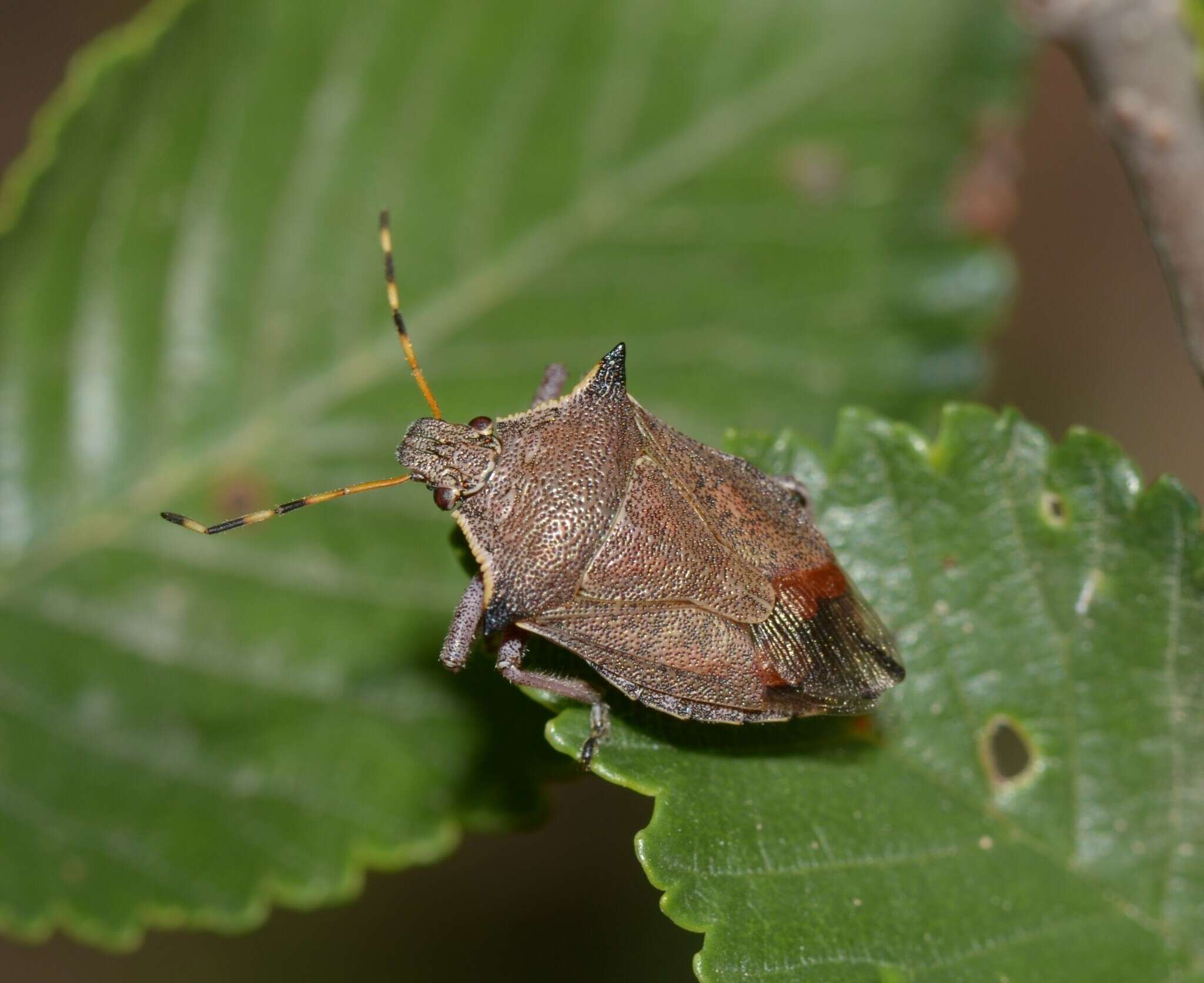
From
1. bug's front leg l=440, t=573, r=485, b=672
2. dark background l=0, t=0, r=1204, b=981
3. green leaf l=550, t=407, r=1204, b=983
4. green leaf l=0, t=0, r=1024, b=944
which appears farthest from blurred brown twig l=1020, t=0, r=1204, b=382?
dark background l=0, t=0, r=1204, b=981

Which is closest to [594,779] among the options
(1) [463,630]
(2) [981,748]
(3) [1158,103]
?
(1) [463,630]

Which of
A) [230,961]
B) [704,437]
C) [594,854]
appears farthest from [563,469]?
[230,961]

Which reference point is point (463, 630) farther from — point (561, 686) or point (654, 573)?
point (654, 573)

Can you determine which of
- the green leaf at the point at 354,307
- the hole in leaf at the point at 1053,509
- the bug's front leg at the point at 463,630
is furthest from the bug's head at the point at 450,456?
the hole in leaf at the point at 1053,509

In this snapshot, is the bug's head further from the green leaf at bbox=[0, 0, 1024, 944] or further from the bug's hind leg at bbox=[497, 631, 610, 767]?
the green leaf at bbox=[0, 0, 1024, 944]

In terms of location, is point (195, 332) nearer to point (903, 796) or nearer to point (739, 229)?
point (739, 229)

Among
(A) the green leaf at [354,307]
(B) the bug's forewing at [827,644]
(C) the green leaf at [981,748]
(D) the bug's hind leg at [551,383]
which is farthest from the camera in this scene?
(A) the green leaf at [354,307]

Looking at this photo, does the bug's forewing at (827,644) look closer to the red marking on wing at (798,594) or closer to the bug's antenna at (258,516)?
the red marking on wing at (798,594)
